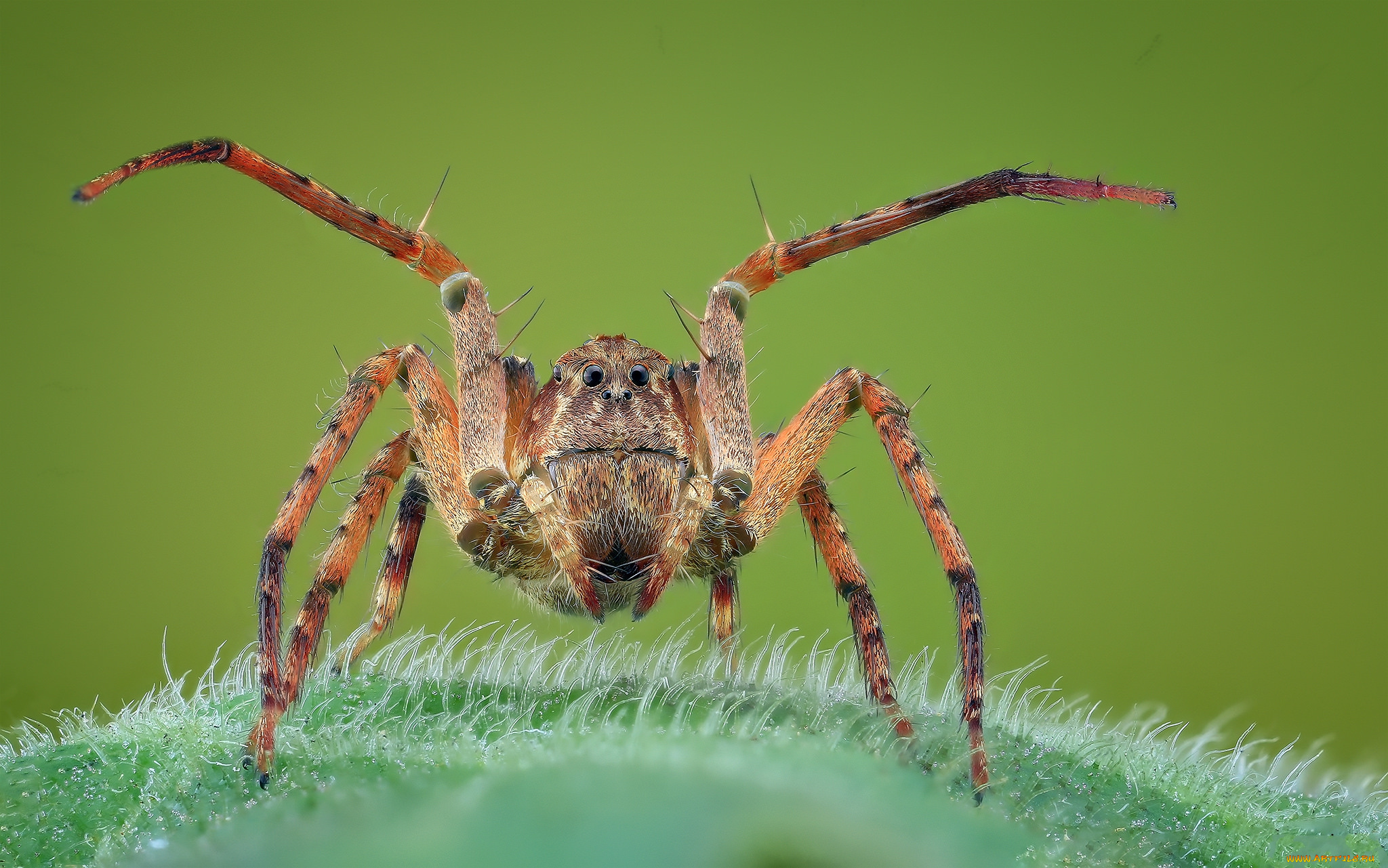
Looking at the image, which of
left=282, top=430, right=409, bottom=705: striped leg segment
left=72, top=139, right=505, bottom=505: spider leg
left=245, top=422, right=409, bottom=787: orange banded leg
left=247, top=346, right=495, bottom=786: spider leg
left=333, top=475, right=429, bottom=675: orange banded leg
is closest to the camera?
left=245, top=422, right=409, bottom=787: orange banded leg

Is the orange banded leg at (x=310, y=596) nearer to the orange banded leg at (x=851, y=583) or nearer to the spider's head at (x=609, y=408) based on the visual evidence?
the spider's head at (x=609, y=408)

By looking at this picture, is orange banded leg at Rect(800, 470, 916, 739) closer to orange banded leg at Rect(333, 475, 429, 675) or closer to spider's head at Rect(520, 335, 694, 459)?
spider's head at Rect(520, 335, 694, 459)

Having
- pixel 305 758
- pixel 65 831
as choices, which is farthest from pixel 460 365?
pixel 65 831

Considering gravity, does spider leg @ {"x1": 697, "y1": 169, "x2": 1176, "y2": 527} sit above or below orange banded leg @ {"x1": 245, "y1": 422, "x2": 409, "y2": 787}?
above

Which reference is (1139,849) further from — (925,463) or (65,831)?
(65,831)

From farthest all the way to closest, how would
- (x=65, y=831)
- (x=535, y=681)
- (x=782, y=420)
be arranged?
(x=782, y=420) < (x=535, y=681) < (x=65, y=831)

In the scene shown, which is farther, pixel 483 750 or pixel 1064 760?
pixel 1064 760

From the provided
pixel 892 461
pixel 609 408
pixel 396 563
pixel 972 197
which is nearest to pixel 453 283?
pixel 609 408

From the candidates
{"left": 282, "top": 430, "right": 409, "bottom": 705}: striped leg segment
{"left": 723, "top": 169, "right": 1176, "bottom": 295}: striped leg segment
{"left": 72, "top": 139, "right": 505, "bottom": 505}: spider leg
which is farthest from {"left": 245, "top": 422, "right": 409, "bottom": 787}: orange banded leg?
{"left": 723, "top": 169, "right": 1176, "bottom": 295}: striped leg segment
